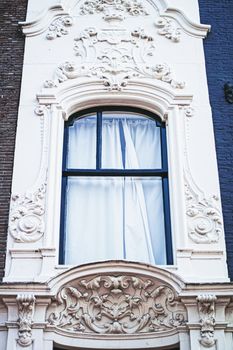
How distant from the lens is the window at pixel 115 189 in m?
8.48

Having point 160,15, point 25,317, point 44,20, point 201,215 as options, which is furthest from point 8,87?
point 25,317

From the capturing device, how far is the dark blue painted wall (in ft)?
28.8

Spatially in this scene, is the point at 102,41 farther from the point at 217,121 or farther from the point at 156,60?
the point at 217,121

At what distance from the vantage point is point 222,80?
10.1m

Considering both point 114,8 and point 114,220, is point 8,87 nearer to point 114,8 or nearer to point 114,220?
point 114,8

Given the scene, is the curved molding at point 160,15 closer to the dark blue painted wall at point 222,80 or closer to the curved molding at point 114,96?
the dark blue painted wall at point 222,80

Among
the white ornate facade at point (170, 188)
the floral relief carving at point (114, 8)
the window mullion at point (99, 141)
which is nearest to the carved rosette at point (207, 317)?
the white ornate facade at point (170, 188)

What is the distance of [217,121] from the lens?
958 centimetres

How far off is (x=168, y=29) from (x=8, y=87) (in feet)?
9.83

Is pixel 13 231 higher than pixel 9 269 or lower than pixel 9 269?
higher

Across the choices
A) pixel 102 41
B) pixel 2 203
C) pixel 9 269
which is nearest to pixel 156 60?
pixel 102 41

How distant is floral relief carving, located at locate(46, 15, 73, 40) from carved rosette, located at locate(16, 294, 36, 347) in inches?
199

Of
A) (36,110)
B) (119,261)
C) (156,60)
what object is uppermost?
(156,60)

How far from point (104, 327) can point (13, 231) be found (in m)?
1.84
